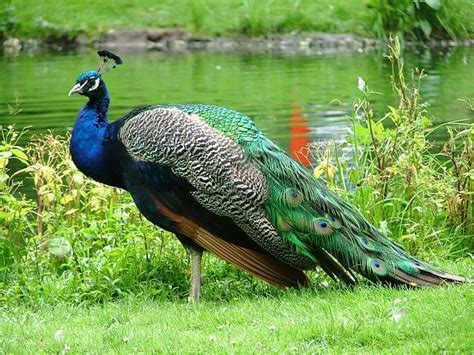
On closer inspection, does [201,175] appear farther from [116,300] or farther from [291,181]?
[116,300]

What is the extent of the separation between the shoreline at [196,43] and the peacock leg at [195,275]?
19.2 m

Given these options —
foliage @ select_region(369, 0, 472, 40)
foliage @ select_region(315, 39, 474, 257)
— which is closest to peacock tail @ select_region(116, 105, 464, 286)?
foliage @ select_region(315, 39, 474, 257)

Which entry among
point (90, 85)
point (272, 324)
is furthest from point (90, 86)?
point (272, 324)

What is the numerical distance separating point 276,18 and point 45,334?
69.4 ft

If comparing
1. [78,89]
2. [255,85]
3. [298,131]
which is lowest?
[255,85]

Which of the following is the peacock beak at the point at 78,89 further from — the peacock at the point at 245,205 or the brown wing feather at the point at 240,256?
the brown wing feather at the point at 240,256

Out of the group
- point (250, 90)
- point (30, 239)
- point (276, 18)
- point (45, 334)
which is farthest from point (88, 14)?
point (45, 334)

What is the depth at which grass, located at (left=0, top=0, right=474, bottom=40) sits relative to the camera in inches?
1032

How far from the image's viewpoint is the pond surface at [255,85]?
15906 millimetres

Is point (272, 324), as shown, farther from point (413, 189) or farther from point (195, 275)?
point (413, 189)

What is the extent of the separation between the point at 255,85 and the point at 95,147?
13.0 metres

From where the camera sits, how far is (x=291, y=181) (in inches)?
274

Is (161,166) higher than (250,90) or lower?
higher

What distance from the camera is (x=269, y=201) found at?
6.87m
